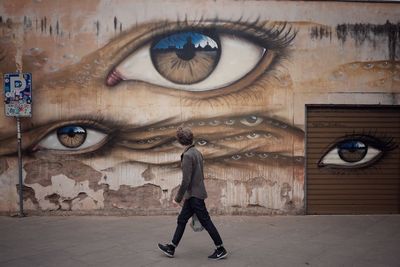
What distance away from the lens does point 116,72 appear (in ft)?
24.6

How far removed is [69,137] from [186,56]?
2737 mm

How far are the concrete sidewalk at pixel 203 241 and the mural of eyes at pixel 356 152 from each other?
107cm

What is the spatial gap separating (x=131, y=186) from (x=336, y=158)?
162 inches

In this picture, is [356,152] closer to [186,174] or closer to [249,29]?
[249,29]

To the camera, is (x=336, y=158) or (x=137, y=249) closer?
(x=137, y=249)

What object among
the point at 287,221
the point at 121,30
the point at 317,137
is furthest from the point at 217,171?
the point at 121,30

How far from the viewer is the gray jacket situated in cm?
515

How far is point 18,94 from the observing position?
23.6 feet

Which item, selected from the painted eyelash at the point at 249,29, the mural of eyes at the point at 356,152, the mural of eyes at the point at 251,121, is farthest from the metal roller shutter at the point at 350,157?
the painted eyelash at the point at 249,29

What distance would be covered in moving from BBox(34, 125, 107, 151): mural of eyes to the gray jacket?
112 inches

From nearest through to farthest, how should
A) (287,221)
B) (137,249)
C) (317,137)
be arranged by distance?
1. (137,249)
2. (287,221)
3. (317,137)

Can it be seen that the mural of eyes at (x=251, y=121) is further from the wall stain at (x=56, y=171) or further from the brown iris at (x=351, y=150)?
the wall stain at (x=56, y=171)

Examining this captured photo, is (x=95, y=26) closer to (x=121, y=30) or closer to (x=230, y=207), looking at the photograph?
(x=121, y=30)

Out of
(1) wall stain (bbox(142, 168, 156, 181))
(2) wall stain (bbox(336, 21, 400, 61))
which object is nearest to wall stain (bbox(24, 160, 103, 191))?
(1) wall stain (bbox(142, 168, 156, 181))
